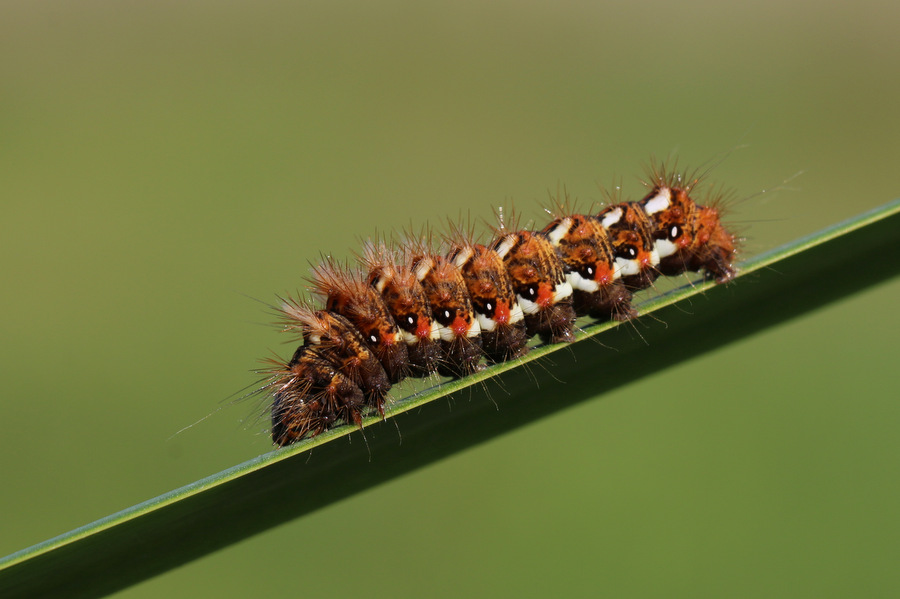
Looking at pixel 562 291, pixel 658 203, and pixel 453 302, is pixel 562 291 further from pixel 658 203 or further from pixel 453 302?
pixel 658 203

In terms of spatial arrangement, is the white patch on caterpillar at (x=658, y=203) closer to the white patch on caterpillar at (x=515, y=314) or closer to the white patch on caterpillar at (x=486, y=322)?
the white patch on caterpillar at (x=515, y=314)

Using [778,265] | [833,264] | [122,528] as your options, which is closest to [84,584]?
[122,528]

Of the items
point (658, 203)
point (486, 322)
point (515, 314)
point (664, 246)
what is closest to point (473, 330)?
point (486, 322)

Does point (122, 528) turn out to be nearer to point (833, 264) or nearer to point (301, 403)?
point (301, 403)

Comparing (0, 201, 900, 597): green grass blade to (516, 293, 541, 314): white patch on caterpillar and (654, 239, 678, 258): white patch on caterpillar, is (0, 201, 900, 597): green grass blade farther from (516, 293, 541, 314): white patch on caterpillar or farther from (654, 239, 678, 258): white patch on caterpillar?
(654, 239, 678, 258): white patch on caterpillar

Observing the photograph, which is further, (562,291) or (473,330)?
(562,291)

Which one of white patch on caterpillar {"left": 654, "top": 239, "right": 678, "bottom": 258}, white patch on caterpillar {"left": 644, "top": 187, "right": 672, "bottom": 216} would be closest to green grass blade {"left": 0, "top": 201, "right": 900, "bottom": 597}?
white patch on caterpillar {"left": 654, "top": 239, "right": 678, "bottom": 258}
